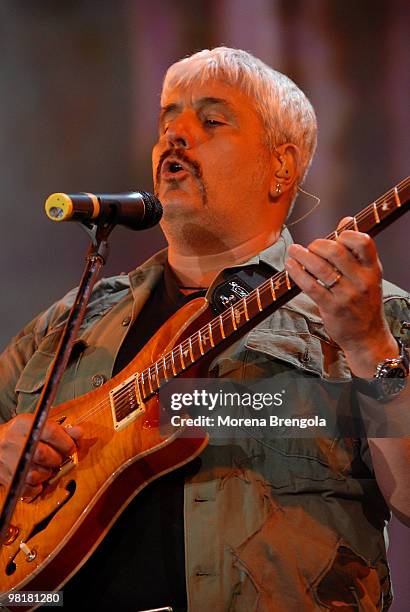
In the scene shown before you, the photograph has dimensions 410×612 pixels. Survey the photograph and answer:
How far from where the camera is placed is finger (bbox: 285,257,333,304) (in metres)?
1.45

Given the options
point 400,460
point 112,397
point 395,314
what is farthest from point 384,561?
point 112,397

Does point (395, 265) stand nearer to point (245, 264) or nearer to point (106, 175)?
point (245, 264)

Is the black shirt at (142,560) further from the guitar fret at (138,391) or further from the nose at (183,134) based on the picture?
→ the nose at (183,134)

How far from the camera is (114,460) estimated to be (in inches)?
67.6

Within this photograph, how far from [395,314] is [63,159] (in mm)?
1270

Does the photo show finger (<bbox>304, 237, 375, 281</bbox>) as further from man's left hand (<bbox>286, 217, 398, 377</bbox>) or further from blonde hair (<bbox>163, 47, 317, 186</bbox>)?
blonde hair (<bbox>163, 47, 317, 186</bbox>)

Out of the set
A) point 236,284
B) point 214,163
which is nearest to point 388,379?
point 236,284

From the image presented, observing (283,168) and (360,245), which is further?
(283,168)

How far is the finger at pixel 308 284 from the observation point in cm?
145

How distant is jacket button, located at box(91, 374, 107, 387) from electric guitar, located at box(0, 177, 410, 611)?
0.15 meters

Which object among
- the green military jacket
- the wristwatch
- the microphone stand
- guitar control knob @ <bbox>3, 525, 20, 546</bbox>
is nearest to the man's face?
the green military jacket

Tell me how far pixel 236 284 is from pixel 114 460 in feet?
1.42

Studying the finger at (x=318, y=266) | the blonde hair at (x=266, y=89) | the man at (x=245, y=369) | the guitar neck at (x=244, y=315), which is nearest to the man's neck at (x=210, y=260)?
the man at (x=245, y=369)

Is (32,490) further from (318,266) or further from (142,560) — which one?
(318,266)
